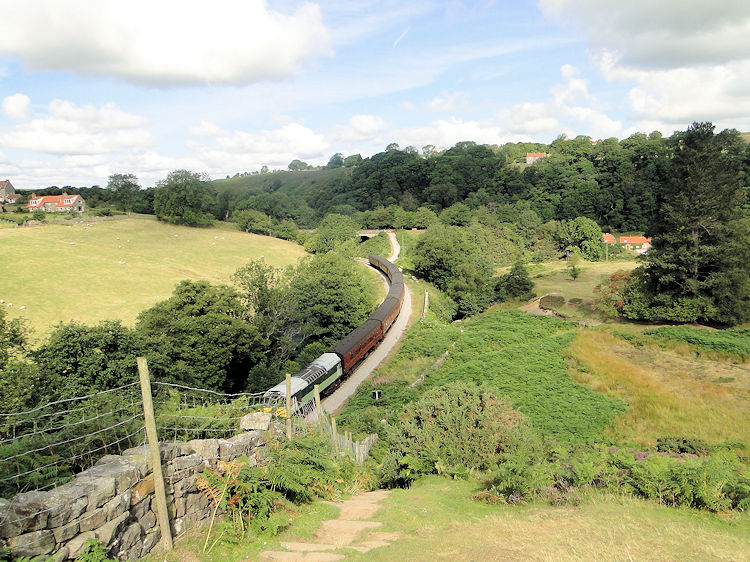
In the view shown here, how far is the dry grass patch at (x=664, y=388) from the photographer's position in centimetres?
1731

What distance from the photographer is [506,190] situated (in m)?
104

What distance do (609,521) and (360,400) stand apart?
48.9 feet

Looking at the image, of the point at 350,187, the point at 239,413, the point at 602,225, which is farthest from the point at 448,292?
the point at 350,187

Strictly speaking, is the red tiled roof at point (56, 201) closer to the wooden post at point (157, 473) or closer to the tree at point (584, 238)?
the tree at point (584, 238)

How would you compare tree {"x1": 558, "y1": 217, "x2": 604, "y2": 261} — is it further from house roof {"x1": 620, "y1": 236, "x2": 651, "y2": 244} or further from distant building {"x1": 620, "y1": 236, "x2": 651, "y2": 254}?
house roof {"x1": 620, "y1": 236, "x2": 651, "y2": 244}

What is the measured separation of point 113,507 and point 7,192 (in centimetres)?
11512

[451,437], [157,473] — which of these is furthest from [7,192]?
[157,473]

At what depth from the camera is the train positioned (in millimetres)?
19172

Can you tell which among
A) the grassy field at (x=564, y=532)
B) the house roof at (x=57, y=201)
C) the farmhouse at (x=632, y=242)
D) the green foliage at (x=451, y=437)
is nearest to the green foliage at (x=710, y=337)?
the green foliage at (x=451, y=437)

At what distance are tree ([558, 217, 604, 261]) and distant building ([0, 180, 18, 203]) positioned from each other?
105 m

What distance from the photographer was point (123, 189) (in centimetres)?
9181

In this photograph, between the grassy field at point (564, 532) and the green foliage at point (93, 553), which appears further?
the grassy field at point (564, 532)

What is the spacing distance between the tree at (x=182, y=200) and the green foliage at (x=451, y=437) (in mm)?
73621

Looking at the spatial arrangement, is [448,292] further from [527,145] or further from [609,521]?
[527,145]
